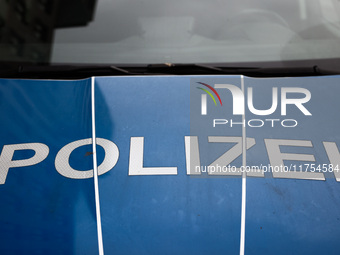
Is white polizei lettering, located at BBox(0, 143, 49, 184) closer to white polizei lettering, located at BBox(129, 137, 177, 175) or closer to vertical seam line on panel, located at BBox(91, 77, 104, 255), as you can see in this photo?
vertical seam line on panel, located at BBox(91, 77, 104, 255)

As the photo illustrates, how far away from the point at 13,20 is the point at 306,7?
176 cm

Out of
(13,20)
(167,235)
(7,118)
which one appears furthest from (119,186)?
(13,20)

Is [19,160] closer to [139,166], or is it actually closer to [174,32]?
[139,166]

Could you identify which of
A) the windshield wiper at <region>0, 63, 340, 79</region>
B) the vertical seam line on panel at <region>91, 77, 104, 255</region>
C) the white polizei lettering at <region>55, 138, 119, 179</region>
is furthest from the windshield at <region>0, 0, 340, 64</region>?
the white polizei lettering at <region>55, 138, 119, 179</region>

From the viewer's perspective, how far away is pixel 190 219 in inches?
65.4

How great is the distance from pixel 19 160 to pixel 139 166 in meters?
0.53

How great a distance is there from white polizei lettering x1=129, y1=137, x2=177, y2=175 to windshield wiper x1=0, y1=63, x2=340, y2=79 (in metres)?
Result: 0.55

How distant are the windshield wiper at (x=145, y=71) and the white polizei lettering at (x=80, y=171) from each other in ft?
1.72

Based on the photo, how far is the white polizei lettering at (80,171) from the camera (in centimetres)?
185

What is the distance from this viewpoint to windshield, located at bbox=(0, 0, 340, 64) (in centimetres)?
245

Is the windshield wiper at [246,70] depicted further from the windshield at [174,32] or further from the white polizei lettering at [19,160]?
the white polizei lettering at [19,160]

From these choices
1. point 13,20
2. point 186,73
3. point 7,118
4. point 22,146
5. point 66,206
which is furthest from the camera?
point 13,20

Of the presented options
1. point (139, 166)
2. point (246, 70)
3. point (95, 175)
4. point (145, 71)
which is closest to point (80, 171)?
point (95, 175)

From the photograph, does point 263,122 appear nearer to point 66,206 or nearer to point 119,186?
point 119,186
